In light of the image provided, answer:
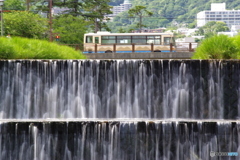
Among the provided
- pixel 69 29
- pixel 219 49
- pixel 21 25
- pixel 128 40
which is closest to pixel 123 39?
pixel 128 40

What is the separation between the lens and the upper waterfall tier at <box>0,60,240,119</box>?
21578 mm

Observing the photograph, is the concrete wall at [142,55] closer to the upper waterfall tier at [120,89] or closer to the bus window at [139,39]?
the bus window at [139,39]

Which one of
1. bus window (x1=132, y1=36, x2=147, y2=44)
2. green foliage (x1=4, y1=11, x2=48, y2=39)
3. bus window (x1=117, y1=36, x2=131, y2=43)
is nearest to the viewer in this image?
green foliage (x1=4, y1=11, x2=48, y2=39)

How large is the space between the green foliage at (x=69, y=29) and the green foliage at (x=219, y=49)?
34.8 m

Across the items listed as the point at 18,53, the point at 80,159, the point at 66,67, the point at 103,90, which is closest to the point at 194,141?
the point at 80,159

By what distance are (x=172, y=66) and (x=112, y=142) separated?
17.6ft

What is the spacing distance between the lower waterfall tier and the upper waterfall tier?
3.66 metres

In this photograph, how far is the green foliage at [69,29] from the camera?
59531 mm

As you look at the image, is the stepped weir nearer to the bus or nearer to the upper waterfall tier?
the upper waterfall tier

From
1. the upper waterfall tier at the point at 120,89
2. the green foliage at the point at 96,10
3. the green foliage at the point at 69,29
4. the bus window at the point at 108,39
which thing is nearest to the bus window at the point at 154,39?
the bus window at the point at 108,39

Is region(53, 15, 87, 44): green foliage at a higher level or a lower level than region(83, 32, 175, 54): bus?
higher

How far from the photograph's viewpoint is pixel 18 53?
2478cm

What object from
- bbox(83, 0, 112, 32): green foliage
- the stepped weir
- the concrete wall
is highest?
bbox(83, 0, 112, 32): green foliage

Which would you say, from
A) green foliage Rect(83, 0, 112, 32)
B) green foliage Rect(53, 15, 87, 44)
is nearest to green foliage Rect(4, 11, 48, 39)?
green foliage Rect(53, 15, 87, 44)
